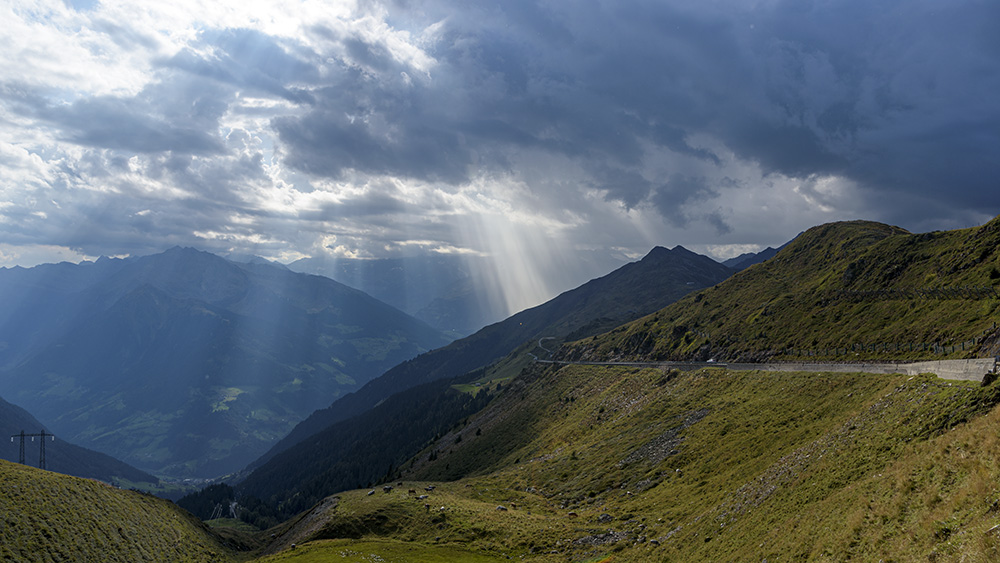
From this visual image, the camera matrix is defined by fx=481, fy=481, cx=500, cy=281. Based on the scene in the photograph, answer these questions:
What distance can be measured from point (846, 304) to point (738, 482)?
63.4 meters

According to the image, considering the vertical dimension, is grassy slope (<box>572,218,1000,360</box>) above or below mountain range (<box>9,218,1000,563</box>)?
above

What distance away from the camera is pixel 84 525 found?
5988 cm

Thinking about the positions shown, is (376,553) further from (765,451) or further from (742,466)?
(765,451)

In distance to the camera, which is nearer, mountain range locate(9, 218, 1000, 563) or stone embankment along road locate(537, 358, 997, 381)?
mountain range locate(9, 218, 1000, 563)

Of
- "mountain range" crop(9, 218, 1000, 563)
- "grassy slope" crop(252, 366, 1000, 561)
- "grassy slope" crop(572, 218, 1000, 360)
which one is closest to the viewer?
"grassy slope" crop(252, 366, 1000, 561)

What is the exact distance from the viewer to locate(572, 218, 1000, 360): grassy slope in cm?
6494

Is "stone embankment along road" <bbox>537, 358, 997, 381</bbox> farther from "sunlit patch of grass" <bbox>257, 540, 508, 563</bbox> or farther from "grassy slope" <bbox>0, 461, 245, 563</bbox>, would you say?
"grassy slope" <bbox>0, 461, 245, 563</bbox>

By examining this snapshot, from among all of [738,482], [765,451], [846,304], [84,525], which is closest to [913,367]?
[765,451]

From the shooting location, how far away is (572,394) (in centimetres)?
13125

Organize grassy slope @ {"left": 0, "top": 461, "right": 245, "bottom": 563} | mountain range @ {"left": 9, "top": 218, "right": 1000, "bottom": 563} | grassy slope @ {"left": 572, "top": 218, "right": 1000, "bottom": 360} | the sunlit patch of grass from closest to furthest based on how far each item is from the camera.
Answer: mountain range @ {"left": 9, "top": 218, "right": 1000, "bottom": 563} → the sunlit patch of grass → grassy slope @ {"left": 0, "top": 461, "right": 245, "bottom": 563} → grassy slope @ {"left": 572, "top": 218, "right": 1000, "bottom": 360}

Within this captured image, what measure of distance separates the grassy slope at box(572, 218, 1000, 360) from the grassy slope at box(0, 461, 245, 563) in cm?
10069

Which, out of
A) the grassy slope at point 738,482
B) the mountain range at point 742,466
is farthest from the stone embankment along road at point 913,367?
the grassy slope at point 738,482

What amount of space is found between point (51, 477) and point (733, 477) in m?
86.9

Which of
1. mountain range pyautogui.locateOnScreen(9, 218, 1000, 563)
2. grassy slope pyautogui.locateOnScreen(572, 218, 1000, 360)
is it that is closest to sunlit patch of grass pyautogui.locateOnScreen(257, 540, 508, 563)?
mountain range pyautogui.locateOnScreen(9, 218, 1000, 563)
